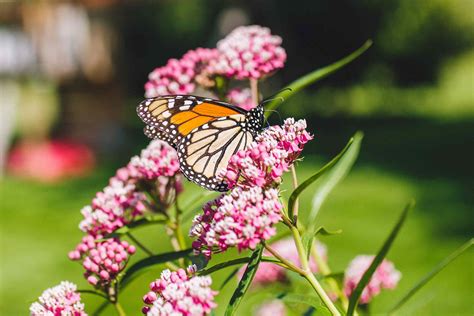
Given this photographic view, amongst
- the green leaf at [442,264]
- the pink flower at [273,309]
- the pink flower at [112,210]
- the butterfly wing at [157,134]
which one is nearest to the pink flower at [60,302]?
the pink flower at [112,210]

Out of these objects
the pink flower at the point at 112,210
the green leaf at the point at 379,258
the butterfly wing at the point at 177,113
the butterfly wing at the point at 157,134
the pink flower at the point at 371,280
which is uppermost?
the butterfly wing at the point at 177,113

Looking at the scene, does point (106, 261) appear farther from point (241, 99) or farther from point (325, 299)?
point (241, 99)

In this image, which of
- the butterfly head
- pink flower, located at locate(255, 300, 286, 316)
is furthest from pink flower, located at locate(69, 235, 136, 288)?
pink flower, located at locate(255, 300, 286, 316)

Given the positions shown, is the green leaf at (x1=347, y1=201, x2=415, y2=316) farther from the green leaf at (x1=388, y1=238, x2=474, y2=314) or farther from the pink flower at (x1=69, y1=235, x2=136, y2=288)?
the pink flower at (x1=69, y1=235, x2=136, y2=288)

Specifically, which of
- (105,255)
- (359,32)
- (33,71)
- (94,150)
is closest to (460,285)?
(105,255)

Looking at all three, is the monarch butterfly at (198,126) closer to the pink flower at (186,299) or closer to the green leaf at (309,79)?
the green leaf at (309,79)

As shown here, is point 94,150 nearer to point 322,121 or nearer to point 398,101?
point 322,121

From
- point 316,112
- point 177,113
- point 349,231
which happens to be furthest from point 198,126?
point 316,112
